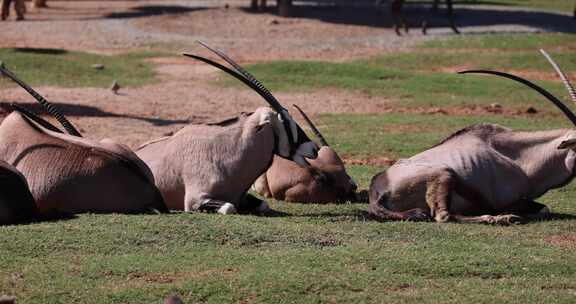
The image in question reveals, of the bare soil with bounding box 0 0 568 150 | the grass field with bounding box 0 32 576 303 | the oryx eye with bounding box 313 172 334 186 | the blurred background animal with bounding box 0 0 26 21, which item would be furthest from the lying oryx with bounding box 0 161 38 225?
the blurred background animal with bounding box 0 0 26 21

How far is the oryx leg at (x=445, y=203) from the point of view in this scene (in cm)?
917

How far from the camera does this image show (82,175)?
8.93m

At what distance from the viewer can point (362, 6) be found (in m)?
37.6

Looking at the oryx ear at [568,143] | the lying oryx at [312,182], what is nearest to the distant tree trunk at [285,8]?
the lying oryx at [312,182]

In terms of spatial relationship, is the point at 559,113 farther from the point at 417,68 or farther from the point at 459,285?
the point at 459,285

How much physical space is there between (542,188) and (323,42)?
17827mm

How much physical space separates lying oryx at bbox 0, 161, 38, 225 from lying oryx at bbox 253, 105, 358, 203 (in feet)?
8.69

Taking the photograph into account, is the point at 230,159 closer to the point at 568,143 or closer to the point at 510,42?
the point at 568,143

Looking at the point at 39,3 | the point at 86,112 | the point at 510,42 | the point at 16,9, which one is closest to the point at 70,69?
the point at 86,112

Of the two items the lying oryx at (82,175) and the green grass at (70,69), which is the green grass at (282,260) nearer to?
the lying oryx at (82,175)

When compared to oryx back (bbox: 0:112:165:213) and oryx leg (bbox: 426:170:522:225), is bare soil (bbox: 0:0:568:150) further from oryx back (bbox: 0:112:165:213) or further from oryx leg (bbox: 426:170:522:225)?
oryx back (bbox: 0:112:165:213)

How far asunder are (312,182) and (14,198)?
9.46ft

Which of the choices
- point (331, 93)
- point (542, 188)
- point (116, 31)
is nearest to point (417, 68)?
point (331, 93)

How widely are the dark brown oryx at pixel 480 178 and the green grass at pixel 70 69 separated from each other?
10.8m
